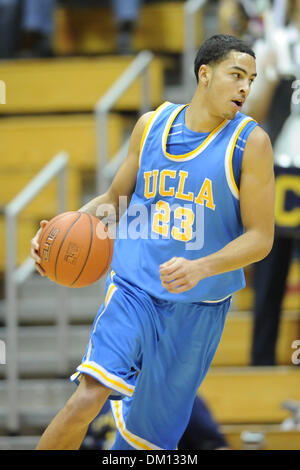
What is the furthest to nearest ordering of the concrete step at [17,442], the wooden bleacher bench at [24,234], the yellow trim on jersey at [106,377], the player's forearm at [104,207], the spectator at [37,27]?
1. the spectator at [37,27]
2. the wooden bleacher bench at [24,234]
3. the concrete step at [17,442]
4. the player's forearm at [104,207]
5. the yellow trim on jersey at [106,377]

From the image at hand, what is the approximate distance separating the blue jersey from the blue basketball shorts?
3.3 inches

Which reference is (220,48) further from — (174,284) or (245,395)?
(245,395)

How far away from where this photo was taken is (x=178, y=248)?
3.72 metres

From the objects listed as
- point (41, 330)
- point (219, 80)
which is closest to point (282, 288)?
point (41, 330)

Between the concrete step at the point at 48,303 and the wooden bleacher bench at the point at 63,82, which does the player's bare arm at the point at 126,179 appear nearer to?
the concrete step at the point at 48,303

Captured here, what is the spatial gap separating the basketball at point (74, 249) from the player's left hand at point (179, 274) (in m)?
0.58

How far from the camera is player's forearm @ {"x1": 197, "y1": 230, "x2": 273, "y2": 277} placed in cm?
345

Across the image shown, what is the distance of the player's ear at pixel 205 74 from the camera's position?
3.72 metres

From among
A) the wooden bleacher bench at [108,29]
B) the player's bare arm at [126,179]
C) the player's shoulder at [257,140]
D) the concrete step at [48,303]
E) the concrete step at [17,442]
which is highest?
the wooden bleacher bench at [108,29]

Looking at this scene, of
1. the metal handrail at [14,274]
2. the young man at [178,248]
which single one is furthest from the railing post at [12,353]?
the young man at [178,248]

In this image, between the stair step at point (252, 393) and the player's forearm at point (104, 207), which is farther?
the stair step at point (252, 393)

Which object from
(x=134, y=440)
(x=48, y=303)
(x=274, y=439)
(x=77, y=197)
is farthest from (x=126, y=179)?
(x=77, y=197)
